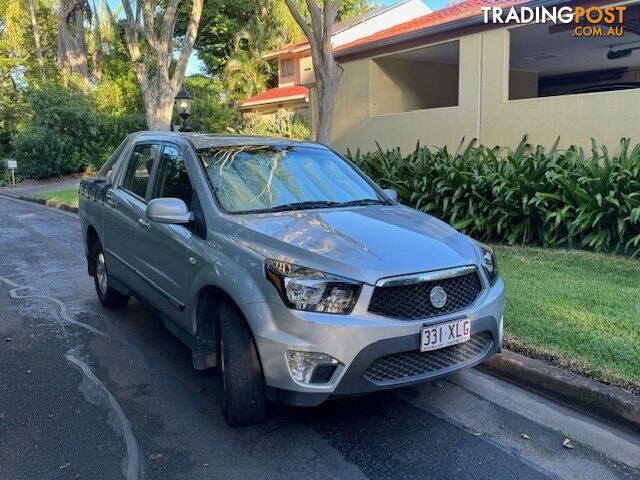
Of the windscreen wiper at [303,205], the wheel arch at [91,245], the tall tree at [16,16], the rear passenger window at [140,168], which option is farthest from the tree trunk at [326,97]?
the tall tree at [16,16]

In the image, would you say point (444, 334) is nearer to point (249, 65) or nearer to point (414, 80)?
point (414, 80)

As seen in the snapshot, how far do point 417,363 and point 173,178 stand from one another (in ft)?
7.74

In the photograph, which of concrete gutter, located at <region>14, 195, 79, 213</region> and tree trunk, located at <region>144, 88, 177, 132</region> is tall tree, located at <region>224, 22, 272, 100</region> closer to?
concrete gutter, located at <region>14, 195, 79, 213</region>

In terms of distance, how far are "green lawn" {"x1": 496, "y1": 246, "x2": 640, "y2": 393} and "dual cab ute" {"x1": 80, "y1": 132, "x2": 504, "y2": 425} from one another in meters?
0.92

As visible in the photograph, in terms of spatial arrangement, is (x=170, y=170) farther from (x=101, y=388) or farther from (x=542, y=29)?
(x=542, y=29)

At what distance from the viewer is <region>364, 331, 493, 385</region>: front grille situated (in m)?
3.16

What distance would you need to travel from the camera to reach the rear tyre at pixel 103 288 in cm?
591

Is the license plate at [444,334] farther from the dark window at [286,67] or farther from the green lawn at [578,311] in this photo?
the dark window at [286,67]

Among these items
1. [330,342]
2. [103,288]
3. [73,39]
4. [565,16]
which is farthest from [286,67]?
[330,342]

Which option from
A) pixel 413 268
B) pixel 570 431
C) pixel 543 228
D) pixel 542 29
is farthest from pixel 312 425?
pixel 542 29

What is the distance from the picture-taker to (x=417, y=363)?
3268 millimetres

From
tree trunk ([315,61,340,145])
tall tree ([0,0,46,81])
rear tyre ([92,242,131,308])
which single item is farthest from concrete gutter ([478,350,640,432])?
tall tree ([0,0,46,81])

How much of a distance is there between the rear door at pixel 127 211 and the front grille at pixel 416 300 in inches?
96.2

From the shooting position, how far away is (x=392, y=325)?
308cm
